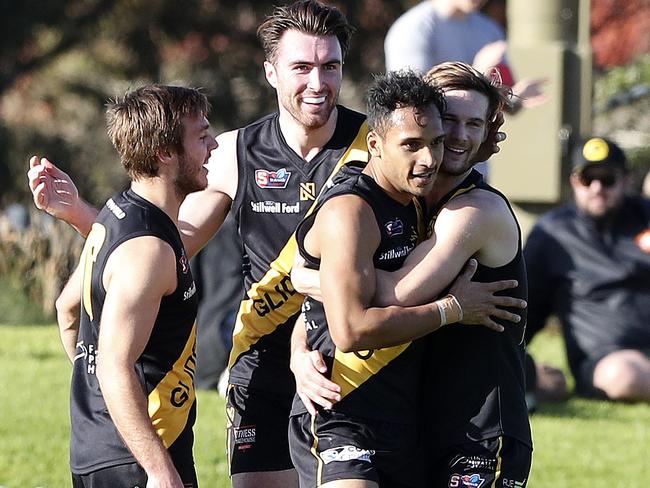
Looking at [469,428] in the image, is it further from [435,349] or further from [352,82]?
[352,82]

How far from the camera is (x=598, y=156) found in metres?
8.48

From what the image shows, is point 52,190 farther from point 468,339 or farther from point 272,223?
point 468,339

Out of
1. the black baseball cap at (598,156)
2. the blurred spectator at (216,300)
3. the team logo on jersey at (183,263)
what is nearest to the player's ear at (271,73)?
the team logo on jersey at (183,263)

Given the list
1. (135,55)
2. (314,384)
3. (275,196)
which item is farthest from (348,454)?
(135,55)

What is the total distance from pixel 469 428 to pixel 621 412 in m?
4.52

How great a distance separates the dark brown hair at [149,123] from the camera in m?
3.87

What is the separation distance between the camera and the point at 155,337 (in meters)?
3.84

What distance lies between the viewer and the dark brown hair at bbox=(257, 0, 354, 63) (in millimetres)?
4738

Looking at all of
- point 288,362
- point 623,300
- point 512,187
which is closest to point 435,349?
point 288,362

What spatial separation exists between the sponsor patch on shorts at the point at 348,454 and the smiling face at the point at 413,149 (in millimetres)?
746

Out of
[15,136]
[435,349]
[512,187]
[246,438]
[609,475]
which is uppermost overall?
[15,136]

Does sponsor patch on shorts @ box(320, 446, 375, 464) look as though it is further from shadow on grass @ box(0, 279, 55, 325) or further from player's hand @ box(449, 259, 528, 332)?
shadow on grass @ box(0, 279, 55, 325)

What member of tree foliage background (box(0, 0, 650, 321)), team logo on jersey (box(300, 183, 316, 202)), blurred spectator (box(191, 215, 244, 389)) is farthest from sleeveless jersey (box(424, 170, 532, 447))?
tree foliage background (box(0, 0, 650, 321))

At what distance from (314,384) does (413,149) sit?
74cm
